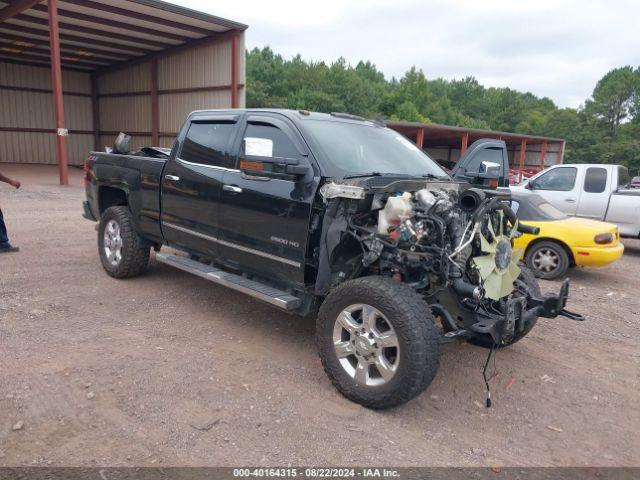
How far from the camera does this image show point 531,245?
7270mm

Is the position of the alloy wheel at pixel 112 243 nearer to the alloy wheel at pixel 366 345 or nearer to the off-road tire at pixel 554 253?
the alloy wheel at pixel 366 345

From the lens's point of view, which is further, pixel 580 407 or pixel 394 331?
pixel 580 407

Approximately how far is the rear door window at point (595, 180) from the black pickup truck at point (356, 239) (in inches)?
219

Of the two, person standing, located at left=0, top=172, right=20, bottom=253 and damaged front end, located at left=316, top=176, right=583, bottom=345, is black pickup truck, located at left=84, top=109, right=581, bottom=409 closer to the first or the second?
damaged front end, located at left=316, top=176, right=583, bottom=345

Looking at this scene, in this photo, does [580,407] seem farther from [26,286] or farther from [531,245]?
[26,286]

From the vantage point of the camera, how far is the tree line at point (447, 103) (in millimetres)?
53562

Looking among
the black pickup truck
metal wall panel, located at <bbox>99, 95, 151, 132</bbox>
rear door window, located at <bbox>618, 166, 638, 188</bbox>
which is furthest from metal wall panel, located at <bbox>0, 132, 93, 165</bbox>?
rear door window, located at <bbox>618, 166, 638, 188</bbox>

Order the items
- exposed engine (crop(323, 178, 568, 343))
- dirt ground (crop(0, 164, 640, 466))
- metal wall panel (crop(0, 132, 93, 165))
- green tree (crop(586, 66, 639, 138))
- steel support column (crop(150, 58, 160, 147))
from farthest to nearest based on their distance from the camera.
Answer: green tree (crop(586, 66, 639, 138)) < metal wall panel (crop(0, 132, 93, 165)) < steel support column (crop(150, 58, 160, 147)) < exposed engine (crop(323, 178, 568, 343)) < dirt ground (crop(0, 164, 640, 466))

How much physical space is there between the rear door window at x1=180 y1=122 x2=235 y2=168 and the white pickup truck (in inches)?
261

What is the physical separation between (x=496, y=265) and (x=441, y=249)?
484mm

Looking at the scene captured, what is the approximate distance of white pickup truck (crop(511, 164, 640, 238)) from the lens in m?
9.18

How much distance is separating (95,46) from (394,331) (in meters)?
24.5

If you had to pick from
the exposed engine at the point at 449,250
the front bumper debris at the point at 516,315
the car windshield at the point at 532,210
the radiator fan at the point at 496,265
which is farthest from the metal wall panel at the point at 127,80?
the front bumper debris at the point at 516,315

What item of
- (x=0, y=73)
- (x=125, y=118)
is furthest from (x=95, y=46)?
(x=0, y=73)
